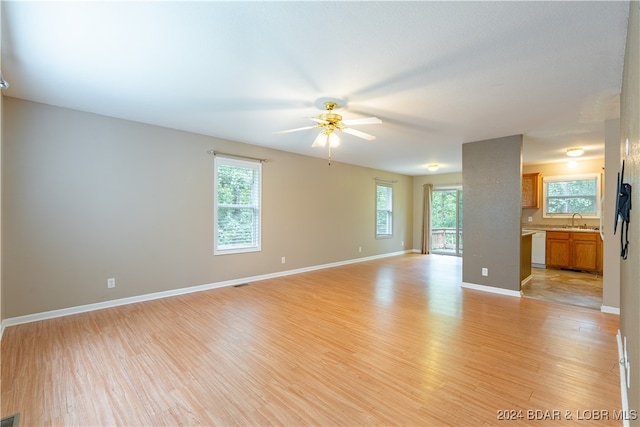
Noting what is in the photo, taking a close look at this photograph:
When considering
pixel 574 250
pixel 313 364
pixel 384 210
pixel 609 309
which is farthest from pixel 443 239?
pixel 313 364

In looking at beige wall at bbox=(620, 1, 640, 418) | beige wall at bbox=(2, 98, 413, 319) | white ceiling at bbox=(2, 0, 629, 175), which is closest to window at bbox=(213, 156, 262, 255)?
beige wall at bbox=(2, 98, 413, 319)

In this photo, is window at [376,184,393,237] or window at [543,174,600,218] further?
window at [376,184,393,237]

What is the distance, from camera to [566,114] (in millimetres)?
3428

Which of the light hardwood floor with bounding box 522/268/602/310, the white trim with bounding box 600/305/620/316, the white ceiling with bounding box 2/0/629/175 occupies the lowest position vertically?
the light hardwood floor with bounding box 522/268/602/310

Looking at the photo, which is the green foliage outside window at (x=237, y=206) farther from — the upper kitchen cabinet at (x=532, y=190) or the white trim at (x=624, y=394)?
the upper kitchen cabinet at (x=532, y=190)

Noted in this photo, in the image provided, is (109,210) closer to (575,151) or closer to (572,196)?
(575,151)

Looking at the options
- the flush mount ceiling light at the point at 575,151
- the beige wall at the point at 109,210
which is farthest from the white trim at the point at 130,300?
the flush mount ceiling light at the point at 575,151

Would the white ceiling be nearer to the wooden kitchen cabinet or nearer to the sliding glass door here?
the wooden kitchen cabinet

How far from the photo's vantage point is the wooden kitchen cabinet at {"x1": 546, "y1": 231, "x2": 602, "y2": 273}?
5.68 m

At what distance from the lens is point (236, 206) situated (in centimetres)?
501

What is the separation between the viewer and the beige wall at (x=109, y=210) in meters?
3.18

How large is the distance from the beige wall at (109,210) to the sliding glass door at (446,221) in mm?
5429

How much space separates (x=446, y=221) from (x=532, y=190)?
2.45m

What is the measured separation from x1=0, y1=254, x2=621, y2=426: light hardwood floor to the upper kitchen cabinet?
12.6 feet
